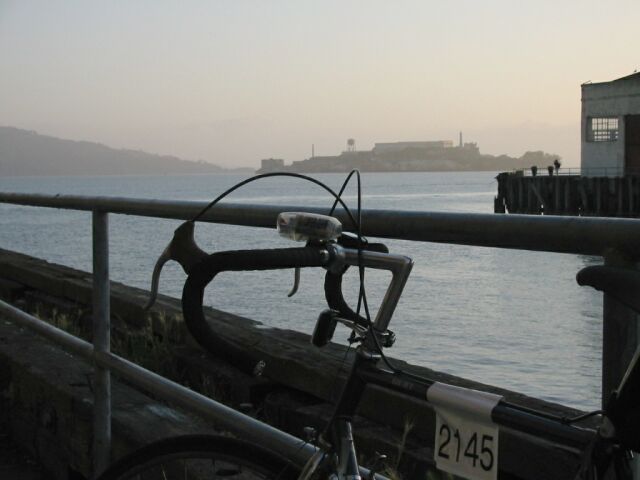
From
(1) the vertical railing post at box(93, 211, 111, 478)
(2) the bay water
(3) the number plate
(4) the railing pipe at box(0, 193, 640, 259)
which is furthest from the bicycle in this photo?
(2) the bay water

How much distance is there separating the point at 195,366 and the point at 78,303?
2.57m

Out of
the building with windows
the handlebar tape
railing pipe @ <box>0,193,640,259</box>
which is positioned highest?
the building with windows

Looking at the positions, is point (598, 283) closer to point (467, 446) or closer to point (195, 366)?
point (467, 446)

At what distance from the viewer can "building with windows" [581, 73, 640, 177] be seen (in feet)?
156

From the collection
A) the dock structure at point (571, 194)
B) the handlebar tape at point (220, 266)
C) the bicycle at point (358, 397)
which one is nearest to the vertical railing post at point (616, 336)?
the bicycle at point (358, 397)

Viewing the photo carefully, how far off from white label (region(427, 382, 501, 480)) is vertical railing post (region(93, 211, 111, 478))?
1909 millimetres

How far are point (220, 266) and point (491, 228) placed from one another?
49 cm

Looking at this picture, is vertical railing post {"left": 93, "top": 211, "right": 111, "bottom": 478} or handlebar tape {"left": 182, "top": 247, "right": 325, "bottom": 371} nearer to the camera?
handlebar tape {"left": 182, "top": 247, "right": 325, "bottom": 371}

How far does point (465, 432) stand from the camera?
1.46 meters

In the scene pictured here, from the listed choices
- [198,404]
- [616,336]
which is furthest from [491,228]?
[198,404]

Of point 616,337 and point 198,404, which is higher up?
point 616,337

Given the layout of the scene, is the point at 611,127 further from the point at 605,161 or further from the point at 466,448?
the point at 466,448

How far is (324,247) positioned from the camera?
1.58m

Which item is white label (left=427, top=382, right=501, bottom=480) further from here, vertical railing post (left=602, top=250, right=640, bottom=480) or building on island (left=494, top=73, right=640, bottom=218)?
building on island (left=494, top=73, right=640, bottom=218)
